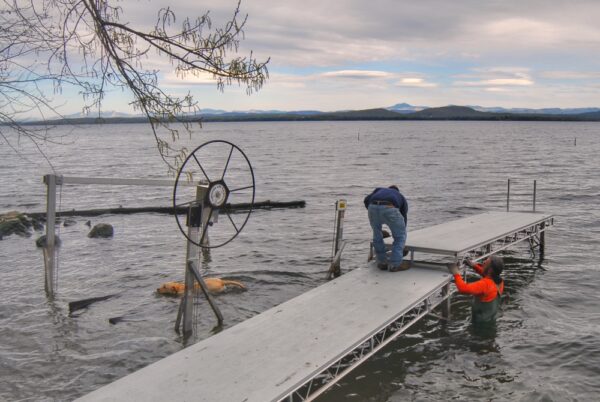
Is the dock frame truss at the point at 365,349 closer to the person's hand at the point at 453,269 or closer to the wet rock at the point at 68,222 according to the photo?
the person's hand at the point at 453,269

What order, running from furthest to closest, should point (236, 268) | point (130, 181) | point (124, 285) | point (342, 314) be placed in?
point (236, 268), point (124, 285), point (130, 181), point (342, 314)

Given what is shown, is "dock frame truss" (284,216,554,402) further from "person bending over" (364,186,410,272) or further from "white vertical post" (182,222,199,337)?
"white vertical post" (182,222,199,337)

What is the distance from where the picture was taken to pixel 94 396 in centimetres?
599

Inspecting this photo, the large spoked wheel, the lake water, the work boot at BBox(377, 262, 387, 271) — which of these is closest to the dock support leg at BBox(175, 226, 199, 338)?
the large spoked wheel

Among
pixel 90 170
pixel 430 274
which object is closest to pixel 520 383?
pixel 430 274

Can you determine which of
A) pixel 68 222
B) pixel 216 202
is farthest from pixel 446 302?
pixel 68 222

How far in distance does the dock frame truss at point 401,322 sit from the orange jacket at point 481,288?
1.58 feet

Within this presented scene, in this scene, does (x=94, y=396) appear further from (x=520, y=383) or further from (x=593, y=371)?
(x=593, y=371)

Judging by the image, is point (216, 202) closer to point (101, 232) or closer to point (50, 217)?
point (50, 217)

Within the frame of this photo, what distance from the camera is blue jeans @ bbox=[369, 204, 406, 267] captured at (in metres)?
11.0

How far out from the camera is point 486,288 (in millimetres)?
10812

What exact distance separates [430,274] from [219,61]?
7.42 metres

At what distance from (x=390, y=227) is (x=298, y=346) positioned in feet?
15.2

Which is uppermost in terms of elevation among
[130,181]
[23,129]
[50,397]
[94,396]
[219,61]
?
[219,61]
